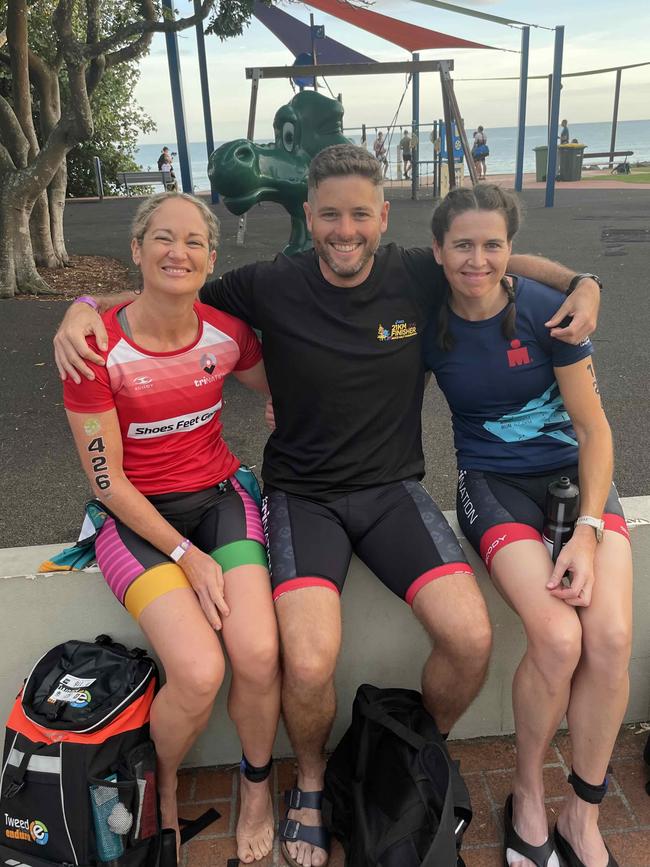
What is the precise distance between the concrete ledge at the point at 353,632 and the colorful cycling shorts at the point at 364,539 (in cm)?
12

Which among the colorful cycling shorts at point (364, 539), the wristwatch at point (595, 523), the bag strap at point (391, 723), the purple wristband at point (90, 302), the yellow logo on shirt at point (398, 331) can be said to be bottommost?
the bag strap at point (391, 723)

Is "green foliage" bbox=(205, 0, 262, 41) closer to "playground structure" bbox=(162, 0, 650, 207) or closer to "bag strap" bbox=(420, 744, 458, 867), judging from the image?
"playground structure" bbox=(162, 0, 650, 207)

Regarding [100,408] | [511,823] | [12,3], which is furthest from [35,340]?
[511,823]

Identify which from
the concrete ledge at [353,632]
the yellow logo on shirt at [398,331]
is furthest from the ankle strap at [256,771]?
the yellow logo on shirt at [398,331]

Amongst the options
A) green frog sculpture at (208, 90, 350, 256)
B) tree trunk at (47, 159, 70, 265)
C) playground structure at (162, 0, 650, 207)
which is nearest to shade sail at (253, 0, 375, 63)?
playground structure at (162, 0, 650, 207)

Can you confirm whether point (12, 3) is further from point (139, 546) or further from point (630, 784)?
point (630, 784)

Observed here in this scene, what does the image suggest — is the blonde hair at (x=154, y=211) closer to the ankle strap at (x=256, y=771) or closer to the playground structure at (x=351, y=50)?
the ankle strap at (x=256, y=771)

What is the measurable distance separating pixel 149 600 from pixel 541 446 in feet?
4.69

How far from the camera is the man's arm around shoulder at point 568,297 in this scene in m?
2.40

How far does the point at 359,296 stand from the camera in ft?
8.58

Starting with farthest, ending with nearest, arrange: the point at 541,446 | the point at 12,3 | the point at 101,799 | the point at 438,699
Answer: the point at 12,3 → the point at 541,446 → the point at 438,699 → the point at 101,799

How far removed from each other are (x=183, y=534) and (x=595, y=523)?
136 cm

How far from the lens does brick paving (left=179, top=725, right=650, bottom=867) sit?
2254mm

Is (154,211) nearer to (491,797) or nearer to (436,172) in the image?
(491,797)
